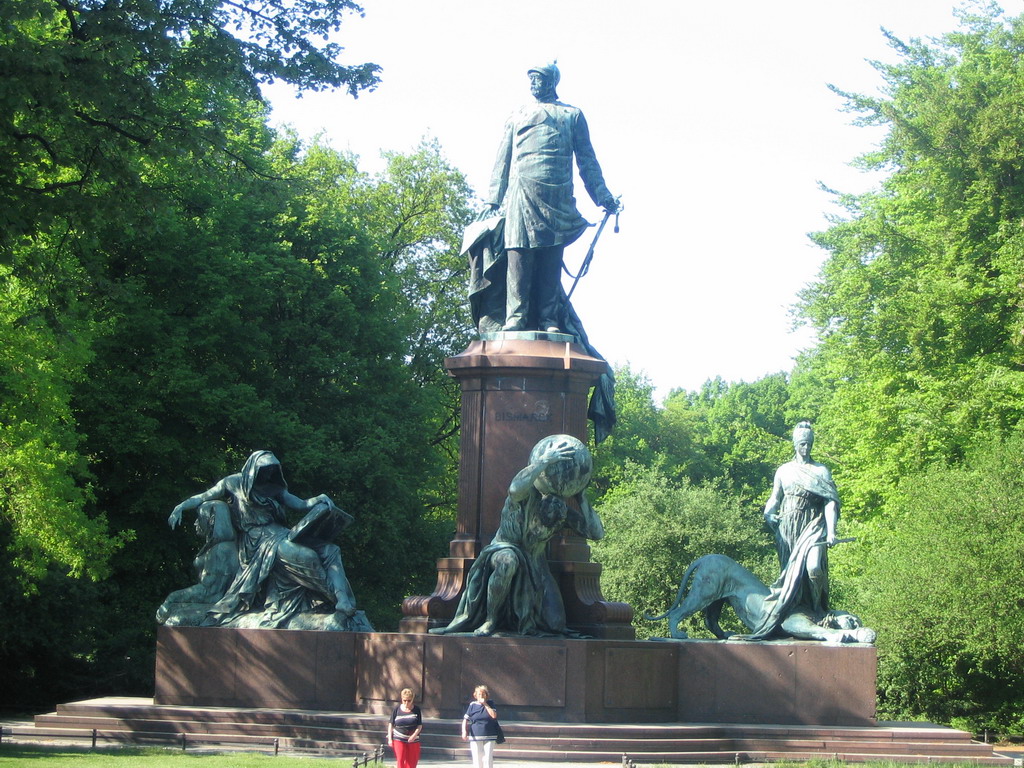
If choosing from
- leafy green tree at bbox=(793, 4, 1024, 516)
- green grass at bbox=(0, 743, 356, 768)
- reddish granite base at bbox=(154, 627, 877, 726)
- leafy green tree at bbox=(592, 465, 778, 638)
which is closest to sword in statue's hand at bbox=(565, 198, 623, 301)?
reddish granite base at bbox=(154, 627, 877, 726)

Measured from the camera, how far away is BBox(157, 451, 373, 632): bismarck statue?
53.6 ft

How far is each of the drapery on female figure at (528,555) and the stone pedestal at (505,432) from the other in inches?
23.4

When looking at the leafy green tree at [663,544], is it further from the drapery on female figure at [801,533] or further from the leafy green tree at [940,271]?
the drapery on female figure at [801,533]

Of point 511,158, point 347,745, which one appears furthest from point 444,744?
point 511,158

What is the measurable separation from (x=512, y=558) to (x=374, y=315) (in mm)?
18974

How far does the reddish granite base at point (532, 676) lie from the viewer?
1445cm

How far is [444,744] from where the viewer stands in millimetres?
13844

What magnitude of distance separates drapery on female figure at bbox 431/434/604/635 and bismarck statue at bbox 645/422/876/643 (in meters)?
2.35

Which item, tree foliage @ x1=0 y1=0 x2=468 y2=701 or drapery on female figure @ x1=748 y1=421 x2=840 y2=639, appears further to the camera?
drapery on female figure @ x1=748 y1=421 x2=840 y2=639

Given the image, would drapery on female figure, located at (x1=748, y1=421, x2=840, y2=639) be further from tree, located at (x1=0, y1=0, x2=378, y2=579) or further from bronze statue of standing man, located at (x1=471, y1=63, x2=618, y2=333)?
tree, located at (x1=0, y1=0, x2=378, y2=579)

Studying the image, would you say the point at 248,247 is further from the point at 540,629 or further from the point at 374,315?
the point at 540,629

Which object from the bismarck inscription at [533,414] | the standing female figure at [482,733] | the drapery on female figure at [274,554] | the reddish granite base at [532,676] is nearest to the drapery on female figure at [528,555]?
the reddish granite base at [532,676]

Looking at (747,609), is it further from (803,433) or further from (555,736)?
(555,736)

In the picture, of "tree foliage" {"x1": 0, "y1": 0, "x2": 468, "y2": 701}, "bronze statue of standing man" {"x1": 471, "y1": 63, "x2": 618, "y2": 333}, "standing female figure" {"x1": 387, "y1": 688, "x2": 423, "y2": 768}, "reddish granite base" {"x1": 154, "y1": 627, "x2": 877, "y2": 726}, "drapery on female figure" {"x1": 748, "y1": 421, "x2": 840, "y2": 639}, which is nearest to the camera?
"standing female figure" {"x1": 387, "y1": 688, "x2": 423, "y2": 768}
